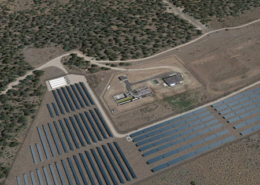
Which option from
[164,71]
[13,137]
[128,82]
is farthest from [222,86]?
[13,137]

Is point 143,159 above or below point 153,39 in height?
below

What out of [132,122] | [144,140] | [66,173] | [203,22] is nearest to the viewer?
[66,173]

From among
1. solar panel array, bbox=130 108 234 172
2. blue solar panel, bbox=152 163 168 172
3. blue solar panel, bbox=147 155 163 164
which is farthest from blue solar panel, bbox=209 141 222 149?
blue solar panel, bbox=147 155 163 164

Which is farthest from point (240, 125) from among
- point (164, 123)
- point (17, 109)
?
point (17, 109)

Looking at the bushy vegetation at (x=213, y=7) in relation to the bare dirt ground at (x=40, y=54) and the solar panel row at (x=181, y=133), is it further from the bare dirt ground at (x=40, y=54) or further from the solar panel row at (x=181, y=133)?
the bare dirt ground at (x=40, y=54)

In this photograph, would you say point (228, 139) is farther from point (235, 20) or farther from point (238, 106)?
point (235, 20)

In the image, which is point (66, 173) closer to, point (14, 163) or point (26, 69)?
point (14, 163)
